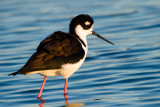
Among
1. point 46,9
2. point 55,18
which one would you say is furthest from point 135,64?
point 46,9

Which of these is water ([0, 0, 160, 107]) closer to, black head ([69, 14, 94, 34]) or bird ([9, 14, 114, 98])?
bird ([9, 14, 114, 98])

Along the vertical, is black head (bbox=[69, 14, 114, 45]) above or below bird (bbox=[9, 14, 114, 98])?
above

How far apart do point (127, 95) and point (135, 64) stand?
8.89ft

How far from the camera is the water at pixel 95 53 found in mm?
8352

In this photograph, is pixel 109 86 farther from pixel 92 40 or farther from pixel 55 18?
pixel 55 18

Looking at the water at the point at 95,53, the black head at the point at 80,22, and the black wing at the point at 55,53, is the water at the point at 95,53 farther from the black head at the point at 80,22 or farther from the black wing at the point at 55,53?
the black head at the point at 80,22

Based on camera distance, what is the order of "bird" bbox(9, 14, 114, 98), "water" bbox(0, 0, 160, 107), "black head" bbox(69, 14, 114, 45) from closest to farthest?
"bird" bbox(9, 14, 114, 98) < "water" bbox(0, 0, 160, 107) < "black head" bbox(69, 14, 114, 45)

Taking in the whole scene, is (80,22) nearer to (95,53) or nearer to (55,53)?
(55,53)

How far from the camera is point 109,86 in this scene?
9.05 m

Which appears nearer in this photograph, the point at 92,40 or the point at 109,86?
the point at 109,86

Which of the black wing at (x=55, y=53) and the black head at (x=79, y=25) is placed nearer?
the black wing at (x=55, y=53)

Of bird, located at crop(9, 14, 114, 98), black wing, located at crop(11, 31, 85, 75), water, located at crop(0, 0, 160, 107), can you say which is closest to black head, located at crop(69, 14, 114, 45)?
bird, located at crop(9, 14, 114, 98)

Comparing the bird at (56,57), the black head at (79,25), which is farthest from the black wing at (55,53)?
the black head at (79,25)

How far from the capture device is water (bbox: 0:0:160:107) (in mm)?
8352
